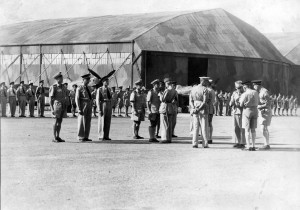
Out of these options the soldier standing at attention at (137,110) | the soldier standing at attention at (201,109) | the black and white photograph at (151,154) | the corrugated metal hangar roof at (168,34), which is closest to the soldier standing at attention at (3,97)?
the black and white photograph at (151,154)

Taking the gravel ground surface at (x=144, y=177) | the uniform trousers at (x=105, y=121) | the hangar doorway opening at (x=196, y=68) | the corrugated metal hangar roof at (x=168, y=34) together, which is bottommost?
the gravel ground surface at (x=144, y=177)

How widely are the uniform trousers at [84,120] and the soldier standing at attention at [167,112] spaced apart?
2279mm

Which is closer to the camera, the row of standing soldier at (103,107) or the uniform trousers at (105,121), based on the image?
the row of standing soldier at (103,107)

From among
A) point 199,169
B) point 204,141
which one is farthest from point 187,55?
point 199,169

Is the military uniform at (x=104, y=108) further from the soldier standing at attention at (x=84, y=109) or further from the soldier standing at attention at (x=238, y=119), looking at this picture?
the soldier standing at attention at (x=238, y=119)

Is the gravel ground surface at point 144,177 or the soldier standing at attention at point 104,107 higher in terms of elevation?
the soldier standing at attention at point 104,107

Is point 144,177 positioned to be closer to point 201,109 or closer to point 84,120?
point 201,109

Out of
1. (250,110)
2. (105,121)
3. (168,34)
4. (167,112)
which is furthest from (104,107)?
(168,34)

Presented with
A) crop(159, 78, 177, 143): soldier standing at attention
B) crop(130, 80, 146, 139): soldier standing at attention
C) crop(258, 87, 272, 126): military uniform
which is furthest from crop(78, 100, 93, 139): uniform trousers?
crop(258, 87, 272, 126): military uniform

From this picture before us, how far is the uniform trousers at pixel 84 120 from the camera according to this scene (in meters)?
15.5

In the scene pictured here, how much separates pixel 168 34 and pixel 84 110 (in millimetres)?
28294

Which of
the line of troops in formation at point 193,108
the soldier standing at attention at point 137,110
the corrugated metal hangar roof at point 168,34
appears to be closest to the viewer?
the line of troops in formation at point 193,108

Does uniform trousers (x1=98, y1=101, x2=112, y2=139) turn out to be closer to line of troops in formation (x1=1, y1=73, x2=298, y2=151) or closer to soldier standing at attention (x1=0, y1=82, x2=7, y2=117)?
line of troops in formation (x1=1, y1=73, x2=298, y2=151)

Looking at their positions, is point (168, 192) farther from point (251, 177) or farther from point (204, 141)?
point (204, 141)
